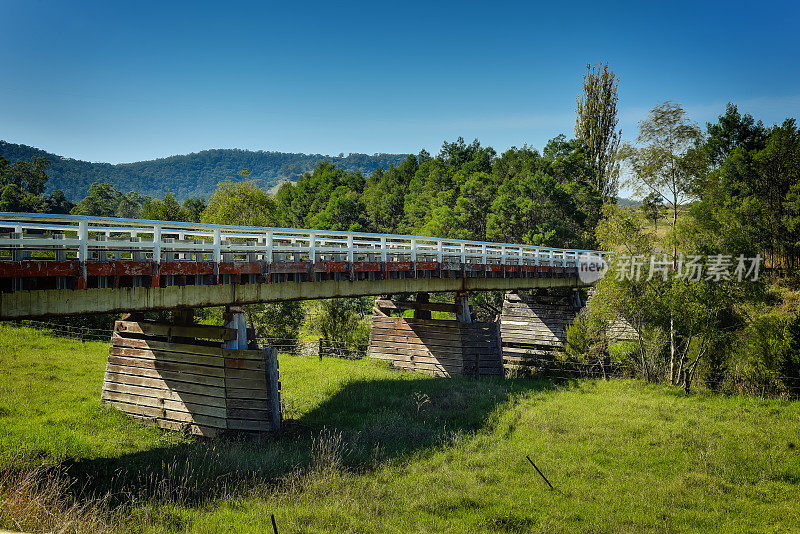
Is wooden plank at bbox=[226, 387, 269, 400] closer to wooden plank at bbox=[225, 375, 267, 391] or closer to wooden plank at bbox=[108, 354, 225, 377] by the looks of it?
wooden plank at bbox=[225, 375, 267, 391]

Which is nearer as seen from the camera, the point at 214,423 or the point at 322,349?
the point at 214,423

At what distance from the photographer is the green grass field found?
990 centimetres

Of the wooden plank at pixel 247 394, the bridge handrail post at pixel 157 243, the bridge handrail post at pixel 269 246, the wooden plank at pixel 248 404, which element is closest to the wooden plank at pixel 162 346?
the wooden plank at pixel 247 394

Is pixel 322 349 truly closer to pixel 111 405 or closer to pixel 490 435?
pixel 111 405

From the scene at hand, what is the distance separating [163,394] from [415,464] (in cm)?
870

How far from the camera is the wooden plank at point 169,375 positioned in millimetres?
15477

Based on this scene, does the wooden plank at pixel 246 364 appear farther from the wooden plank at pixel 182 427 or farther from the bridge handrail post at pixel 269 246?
the bridge handrail post at pixel 269 246

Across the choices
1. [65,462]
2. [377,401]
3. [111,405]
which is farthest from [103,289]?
[377,401]

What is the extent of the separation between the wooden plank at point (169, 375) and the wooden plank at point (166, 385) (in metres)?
0.09

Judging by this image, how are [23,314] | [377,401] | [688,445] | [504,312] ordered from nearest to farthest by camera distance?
[23,314] → [688,445] → [377,401] → [504,312]

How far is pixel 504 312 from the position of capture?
34.2m

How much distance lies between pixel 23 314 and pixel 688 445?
58.0 feet

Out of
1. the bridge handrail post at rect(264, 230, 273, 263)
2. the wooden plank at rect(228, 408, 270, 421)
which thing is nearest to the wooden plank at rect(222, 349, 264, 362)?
the wooden plank at rect(228, 408, 270, 421)

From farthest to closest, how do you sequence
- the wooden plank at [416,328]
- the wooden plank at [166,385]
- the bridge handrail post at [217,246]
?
the wooden plank at [416,328]
the wooden plank at [166,385]
the bridge handrail post at [217,246]
